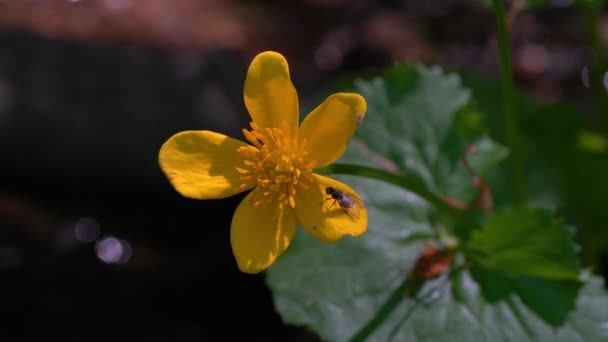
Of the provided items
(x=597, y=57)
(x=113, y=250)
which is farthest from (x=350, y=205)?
(x=113, y=250)

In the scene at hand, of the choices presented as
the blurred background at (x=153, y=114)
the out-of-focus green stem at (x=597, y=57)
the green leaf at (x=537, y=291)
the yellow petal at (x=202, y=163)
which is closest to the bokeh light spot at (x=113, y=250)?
the blurred background at (x=153, y=114)

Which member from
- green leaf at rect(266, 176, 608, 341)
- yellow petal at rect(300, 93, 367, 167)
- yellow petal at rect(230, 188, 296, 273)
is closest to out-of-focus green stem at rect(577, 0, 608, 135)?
green leaf at rect(266, 176, 608, 341)

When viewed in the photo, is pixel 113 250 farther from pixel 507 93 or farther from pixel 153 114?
pixel 507 93

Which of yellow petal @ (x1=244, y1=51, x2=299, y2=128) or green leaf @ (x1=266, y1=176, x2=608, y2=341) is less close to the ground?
yellow petal @ (x1=244, y1=51, x2=299, y2=128)

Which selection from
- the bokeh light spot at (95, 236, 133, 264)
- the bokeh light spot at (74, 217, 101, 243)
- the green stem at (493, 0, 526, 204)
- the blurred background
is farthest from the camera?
the bokeh light spot at (74, 217, 101, 243)

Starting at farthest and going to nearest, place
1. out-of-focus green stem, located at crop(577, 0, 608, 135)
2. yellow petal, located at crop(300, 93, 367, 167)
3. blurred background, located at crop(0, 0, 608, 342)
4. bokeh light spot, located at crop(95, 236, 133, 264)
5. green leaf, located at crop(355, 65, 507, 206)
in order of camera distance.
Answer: bokeh light spot, located at crop(95, 236, 133, 264) < blurred background, located at crop(0, 0, 608, 342) < out-of-focus green stem, located at crop(577, 0, 608, 135) < green leaf, located at crop(355, 65, 507, 206) < yellow petal, located at crop(300, 93, 367, 167)

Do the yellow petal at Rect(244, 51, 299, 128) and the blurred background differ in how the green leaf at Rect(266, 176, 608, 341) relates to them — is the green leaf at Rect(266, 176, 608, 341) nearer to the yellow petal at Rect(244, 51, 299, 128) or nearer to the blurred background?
the yellow petal at Rect(244, 51, 299, 128)
